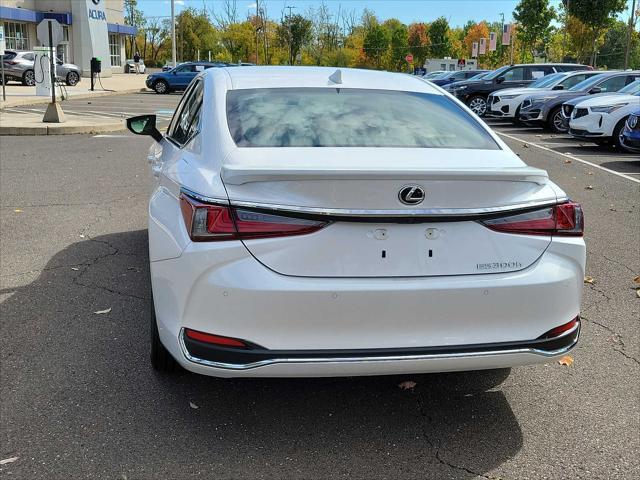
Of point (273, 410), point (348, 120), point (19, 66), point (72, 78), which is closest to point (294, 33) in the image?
point (72, 78)

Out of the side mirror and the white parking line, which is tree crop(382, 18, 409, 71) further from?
the side mirror

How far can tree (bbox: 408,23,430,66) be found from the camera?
91.7m

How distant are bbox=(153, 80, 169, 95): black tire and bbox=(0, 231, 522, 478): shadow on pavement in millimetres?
32460

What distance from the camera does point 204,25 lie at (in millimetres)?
A: 81500

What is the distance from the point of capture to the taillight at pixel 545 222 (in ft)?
9.36

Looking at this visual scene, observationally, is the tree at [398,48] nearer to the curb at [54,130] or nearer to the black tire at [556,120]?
the black tire at [556,120]

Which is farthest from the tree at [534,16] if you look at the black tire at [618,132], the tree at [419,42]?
the black tire at [618,132]

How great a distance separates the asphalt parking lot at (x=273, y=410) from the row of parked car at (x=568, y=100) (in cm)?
953

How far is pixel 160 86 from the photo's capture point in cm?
3512

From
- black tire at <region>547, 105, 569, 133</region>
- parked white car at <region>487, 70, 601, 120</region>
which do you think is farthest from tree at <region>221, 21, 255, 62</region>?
black tire at <region>547, 105, 569, 133</region>

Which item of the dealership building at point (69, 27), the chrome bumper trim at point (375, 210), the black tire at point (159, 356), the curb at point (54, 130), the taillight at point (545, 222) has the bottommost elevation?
the black tire at point (159, 356)

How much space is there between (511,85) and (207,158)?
75.8ft

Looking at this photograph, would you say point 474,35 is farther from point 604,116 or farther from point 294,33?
point 604,116

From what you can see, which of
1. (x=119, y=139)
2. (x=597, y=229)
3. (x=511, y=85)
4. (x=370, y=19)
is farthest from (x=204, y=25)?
(x=597, y=229)
